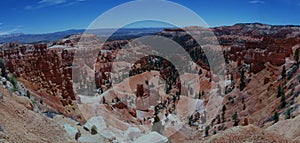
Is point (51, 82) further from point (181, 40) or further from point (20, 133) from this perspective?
point (181, 40)

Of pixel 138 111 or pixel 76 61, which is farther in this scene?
pixel 76 61

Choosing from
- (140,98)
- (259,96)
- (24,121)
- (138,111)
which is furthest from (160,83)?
(24,121)

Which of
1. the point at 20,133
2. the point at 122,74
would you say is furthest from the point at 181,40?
the point at 20,133

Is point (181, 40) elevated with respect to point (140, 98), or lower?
elevated

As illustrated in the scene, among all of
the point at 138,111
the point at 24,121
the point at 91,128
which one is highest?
the point at 24,121

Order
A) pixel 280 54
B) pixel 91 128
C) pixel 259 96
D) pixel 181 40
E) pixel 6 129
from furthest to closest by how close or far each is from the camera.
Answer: pixel 181 40
pixel 280 54
pixel 259 96
pixel 91 128
pixel 6 129

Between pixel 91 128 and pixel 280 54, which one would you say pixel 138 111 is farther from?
pixel 280 54

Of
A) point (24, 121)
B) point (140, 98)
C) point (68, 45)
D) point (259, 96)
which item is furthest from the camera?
point (68, 45)

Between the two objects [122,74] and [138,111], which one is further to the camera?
[122,74]

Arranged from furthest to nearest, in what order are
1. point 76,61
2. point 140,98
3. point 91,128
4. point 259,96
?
point 76,61
point 140,98
point 259,96
point 91,128
